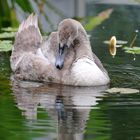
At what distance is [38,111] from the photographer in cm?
641

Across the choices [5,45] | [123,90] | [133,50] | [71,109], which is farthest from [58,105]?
[5,45]

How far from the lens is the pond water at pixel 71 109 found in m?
5.73

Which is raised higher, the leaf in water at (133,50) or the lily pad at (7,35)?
the lily pad at (7,35)

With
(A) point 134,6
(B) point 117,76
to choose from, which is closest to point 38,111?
(B) point 117,76

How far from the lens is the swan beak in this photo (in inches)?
310

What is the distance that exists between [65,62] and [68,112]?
1.62 metres

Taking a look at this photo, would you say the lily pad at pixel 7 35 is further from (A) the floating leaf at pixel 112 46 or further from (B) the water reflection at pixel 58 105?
(B) the water reflection at pixel 58 105

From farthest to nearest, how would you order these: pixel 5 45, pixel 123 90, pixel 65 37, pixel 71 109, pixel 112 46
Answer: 1. pixel 112 46
2. pixel 5 45
3. pixel 65 37
4. pixel 123 90
5. pixel 71 109

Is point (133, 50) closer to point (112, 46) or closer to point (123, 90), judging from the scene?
point (112, 46)

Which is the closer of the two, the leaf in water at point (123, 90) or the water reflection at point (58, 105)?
the water reflection at point (58, 105)

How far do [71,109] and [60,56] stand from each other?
145cm

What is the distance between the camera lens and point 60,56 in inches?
313

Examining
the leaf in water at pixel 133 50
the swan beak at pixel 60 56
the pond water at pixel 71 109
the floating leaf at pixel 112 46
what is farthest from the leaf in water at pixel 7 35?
the swan beak at pixel 60 56

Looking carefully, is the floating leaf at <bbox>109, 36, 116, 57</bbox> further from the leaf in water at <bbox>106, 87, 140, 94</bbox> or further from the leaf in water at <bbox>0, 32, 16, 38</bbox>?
the leaf in water at <bbox>106, 87, 140, 94</bbox>
